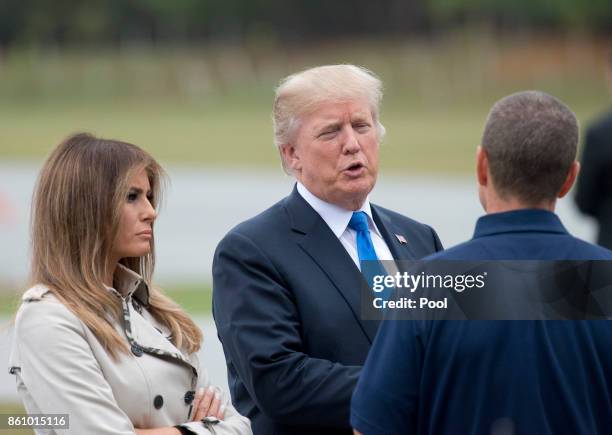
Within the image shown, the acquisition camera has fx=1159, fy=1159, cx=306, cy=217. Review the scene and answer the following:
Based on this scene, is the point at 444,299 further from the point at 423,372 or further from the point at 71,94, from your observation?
the point at 71,94

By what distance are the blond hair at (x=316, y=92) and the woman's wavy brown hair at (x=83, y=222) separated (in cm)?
59

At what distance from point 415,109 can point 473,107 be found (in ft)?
7.01

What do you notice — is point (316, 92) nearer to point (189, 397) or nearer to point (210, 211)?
point (189, 397)

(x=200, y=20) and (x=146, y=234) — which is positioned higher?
(x=200, y=20)

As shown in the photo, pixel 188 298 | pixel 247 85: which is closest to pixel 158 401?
pixel 188 298

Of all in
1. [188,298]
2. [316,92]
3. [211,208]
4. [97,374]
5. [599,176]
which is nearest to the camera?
[97,374]

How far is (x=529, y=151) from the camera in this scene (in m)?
2.78

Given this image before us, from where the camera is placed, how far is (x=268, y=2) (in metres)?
60.3

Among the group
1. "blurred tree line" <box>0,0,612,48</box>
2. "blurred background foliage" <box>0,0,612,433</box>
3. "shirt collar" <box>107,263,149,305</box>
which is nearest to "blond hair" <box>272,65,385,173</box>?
"shirt collar" <box>107,263,149,305</box>

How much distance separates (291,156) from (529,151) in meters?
1.35

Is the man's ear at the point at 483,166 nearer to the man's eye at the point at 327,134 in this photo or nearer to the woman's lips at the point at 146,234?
the man's eye at the point at 327,134

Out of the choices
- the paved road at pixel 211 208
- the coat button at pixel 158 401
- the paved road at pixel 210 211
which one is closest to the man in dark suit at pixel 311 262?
the coat button at pixel 158 401

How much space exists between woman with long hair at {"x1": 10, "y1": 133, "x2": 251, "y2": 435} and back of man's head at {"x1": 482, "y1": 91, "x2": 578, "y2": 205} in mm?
1217

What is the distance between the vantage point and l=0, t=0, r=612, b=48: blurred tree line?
2243 inches
